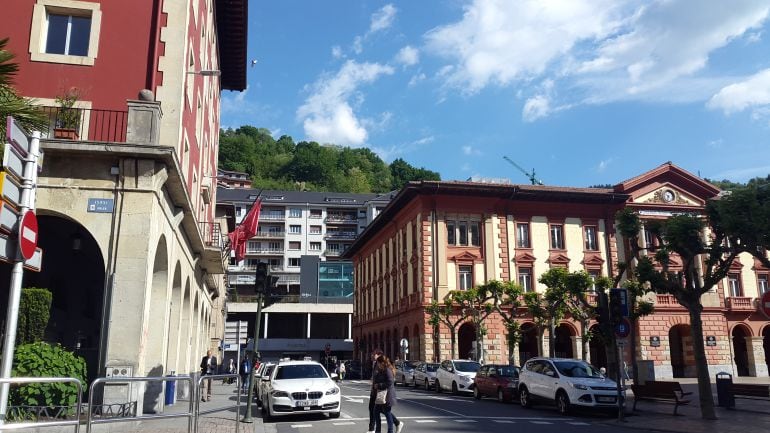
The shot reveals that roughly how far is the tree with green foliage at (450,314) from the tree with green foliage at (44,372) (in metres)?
27.4

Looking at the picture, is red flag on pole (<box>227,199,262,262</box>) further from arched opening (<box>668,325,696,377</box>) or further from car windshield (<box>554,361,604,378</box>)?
arched opening (<box>668,325,696,377</box>)

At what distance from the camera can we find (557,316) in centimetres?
3284

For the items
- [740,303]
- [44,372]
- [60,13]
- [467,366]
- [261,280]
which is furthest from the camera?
[740,303]

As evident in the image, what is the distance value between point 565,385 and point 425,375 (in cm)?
1488

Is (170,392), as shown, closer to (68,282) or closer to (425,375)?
(68,282)

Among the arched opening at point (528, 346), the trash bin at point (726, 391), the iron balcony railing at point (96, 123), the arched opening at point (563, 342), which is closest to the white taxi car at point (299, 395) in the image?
the iron balcony railing at point (96, 123)

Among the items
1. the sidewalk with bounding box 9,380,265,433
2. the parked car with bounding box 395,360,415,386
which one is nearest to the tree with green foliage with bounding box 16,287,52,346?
the sidewalk with bounding box 9,380,265,433

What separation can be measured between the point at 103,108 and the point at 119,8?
3.10 m

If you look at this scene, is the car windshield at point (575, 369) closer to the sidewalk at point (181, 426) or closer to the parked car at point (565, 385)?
the parked car at point (565, 385)

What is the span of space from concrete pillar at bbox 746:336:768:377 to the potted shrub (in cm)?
4741

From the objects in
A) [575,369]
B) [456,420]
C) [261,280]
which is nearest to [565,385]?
[575,369]

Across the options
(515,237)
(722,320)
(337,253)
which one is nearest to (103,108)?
(515,237)

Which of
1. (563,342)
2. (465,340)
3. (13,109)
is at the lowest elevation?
(563,342)

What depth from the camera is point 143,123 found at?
48.3ft
